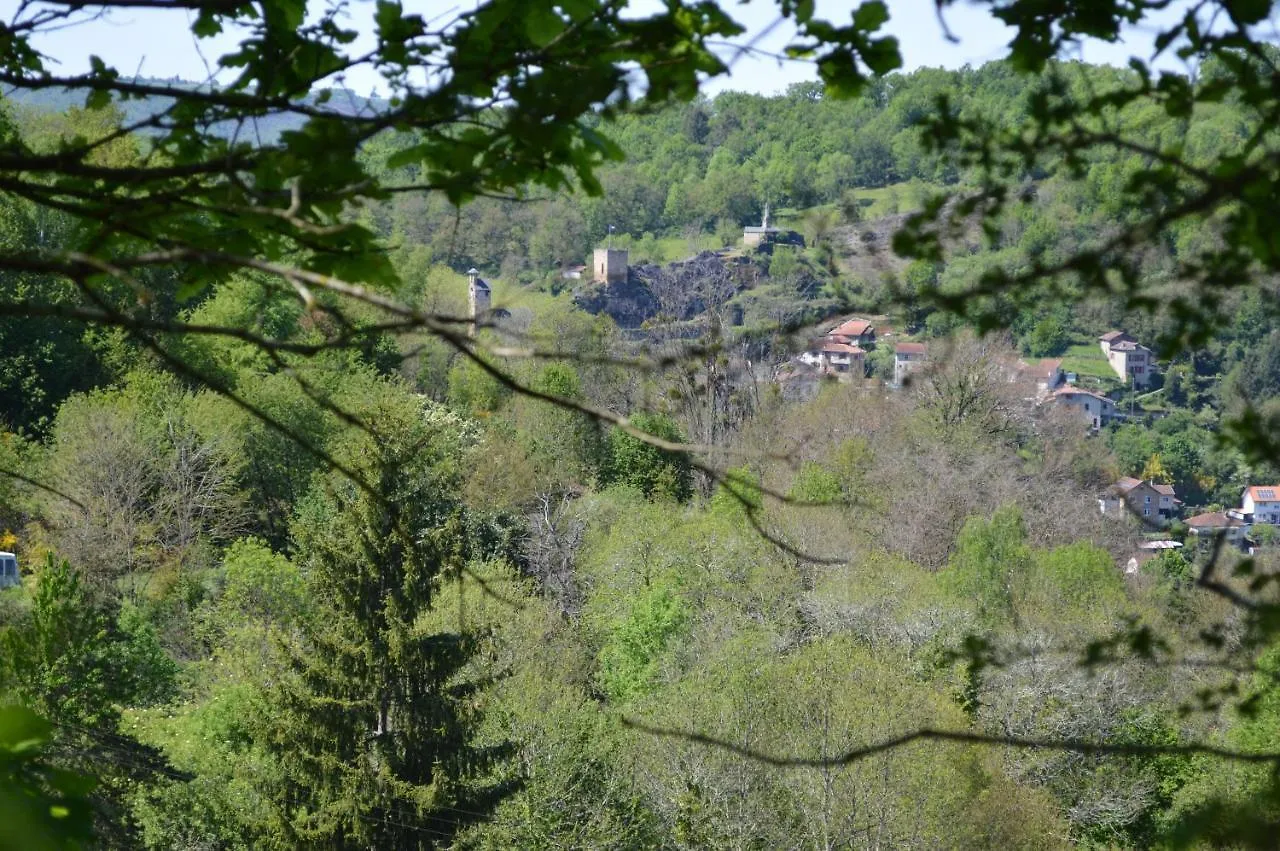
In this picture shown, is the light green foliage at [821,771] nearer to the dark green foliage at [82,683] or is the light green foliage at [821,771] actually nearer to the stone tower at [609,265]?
the dark green foliage at [82,683]

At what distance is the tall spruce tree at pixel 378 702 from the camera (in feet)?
39.5

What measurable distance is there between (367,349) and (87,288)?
1.71 feet

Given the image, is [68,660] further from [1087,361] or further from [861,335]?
[1087,361]

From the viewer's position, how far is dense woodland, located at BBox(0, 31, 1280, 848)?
8.12ft

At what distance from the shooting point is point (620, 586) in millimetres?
21391

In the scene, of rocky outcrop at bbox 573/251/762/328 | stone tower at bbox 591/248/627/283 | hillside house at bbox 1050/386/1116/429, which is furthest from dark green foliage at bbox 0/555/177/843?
stone tower at bbox 591/248/627/283

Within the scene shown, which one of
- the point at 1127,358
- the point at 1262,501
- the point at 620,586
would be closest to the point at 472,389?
the point at 620,586

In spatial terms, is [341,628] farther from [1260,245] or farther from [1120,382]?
[1120,382]

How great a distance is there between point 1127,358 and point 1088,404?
4.14 metres

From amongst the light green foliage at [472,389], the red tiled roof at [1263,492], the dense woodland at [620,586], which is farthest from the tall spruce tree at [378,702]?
the red tiled roof at [1263,492]

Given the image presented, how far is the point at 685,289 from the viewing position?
A: 47500 millimetres

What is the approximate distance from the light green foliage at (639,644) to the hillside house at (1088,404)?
1693cm

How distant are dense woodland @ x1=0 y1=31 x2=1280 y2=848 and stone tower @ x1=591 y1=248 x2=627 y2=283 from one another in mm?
24777

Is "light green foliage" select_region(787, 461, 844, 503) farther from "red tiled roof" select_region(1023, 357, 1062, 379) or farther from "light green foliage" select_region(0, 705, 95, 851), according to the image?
"light green foliage" select_region(0, 705, 95, 851)
